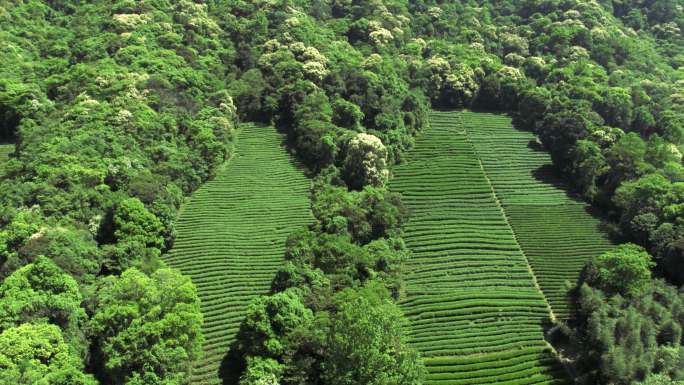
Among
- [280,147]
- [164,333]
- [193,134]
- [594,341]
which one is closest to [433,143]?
[280,147]

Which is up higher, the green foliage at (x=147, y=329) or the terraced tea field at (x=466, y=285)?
the green foliage at (x=147, y=329)

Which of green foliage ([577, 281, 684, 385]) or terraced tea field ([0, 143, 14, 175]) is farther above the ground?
terraced tea field ([0, 143, 14, 175])

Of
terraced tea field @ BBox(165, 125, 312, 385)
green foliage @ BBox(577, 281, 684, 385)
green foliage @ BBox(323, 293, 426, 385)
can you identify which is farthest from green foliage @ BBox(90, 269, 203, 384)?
green foliage @ BBox(577, 281, 684, 385)

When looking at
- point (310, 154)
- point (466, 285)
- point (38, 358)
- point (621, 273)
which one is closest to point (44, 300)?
point (38, 358)

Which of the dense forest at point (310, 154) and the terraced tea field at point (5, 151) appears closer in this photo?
the dense forest at point (310, 154)

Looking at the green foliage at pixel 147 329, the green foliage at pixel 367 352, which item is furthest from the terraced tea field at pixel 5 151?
the green foliage at pixel 367 352

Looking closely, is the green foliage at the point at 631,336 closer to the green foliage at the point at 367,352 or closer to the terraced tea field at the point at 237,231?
the green foliage at the point at 367,352

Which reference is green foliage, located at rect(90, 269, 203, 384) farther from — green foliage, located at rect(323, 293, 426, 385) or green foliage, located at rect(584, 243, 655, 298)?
green foliage, located at rect(584, 243, 655, 298)

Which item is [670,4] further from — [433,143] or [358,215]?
[358,215]
